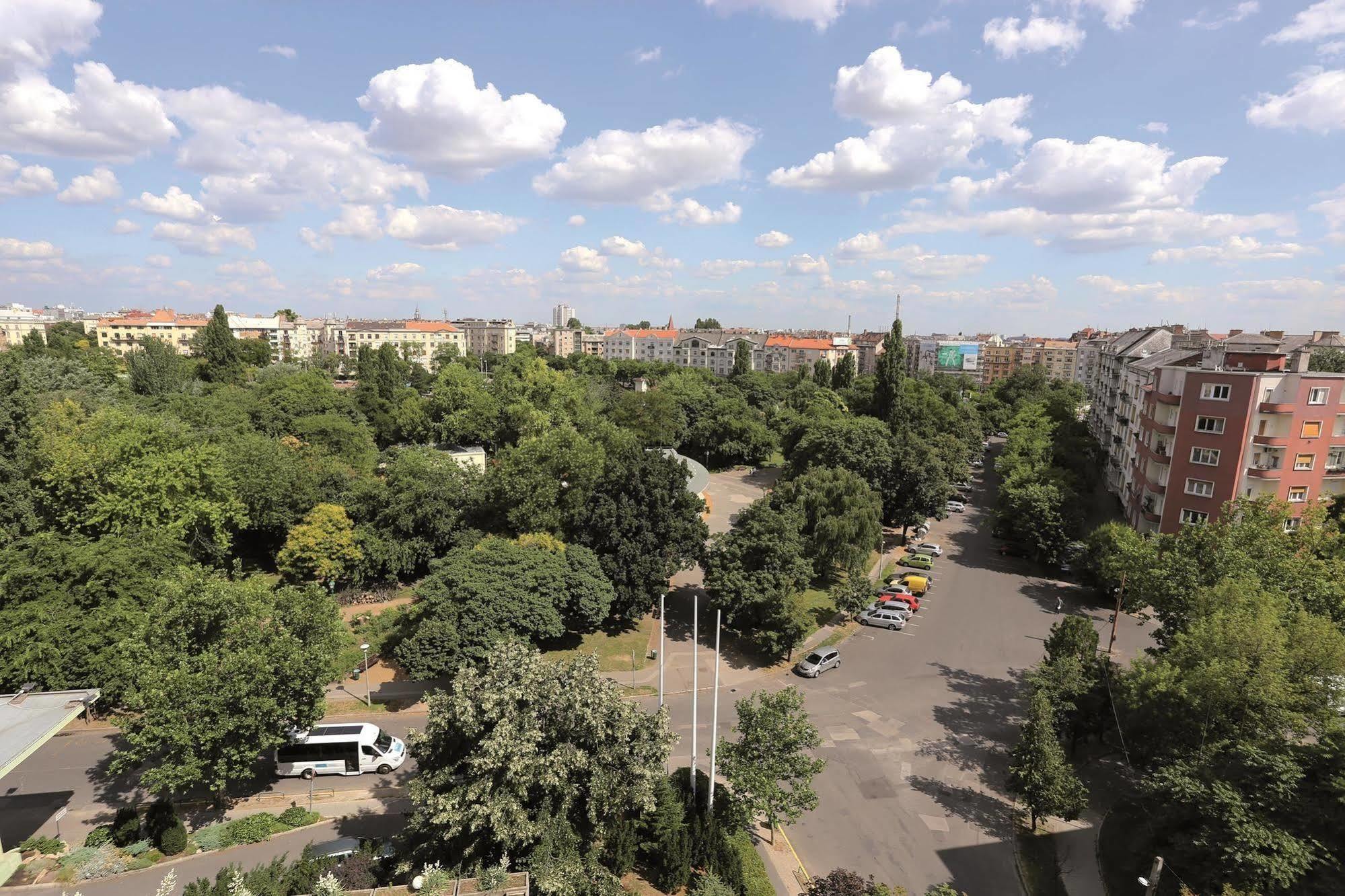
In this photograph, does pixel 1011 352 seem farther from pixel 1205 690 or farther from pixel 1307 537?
pixel 1205 690

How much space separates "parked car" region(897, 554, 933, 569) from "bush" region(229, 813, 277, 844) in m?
35.5

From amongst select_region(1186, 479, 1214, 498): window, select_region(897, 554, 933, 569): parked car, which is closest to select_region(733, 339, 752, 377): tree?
select_region(897, 554, 933, 569): parked car

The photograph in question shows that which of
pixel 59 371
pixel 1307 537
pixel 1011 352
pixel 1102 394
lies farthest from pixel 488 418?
pixel 1011 352

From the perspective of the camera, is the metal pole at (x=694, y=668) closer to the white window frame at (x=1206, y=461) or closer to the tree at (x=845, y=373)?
the white window frame at (x=1206, y=461)

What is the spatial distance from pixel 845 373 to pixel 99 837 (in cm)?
8993

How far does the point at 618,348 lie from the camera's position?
16750 cm

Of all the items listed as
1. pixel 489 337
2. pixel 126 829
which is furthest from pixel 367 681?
pixel 489 337

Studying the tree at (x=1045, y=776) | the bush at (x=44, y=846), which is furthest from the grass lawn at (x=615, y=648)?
the bush at (x=44, y=846)

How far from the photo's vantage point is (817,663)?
93.4 feet

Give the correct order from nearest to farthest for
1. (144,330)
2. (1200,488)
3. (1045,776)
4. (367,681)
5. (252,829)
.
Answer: (1045,776), (252,829), (367,681), (1200,488), (144,330)

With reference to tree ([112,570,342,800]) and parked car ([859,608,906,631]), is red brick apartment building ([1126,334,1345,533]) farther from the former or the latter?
tree ([112,570,342,800])

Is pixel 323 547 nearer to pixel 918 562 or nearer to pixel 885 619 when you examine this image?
pixel 885 619

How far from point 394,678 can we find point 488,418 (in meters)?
31.5

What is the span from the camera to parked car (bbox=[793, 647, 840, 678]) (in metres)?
28.3
